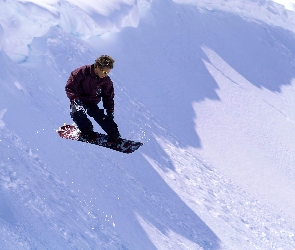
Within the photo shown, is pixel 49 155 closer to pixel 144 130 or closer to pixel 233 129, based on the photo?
pixel 144 130

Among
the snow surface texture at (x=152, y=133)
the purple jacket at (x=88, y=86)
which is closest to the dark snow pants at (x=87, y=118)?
the purple jacket at (x=88, y=86)

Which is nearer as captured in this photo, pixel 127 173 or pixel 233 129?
pixel 127 173

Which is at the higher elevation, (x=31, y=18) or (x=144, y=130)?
(x=31, y=18)

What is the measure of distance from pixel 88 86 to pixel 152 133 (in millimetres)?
8271

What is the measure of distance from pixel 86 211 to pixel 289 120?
46.2 ft

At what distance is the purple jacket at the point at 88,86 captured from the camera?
753cm

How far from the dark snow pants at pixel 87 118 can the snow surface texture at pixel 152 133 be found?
2117 millimetres

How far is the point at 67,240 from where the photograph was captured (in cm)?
874

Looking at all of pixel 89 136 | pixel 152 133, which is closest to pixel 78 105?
pixel 89 136

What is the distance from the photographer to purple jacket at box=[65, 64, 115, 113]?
753 cm

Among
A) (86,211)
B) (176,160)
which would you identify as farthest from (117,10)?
(86,211)

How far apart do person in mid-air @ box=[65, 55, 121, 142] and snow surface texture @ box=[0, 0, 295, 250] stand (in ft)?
7.12

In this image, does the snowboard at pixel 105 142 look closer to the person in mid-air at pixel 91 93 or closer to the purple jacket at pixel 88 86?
the person in mid-air at pixel 91 93

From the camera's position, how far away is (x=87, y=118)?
313 inches
